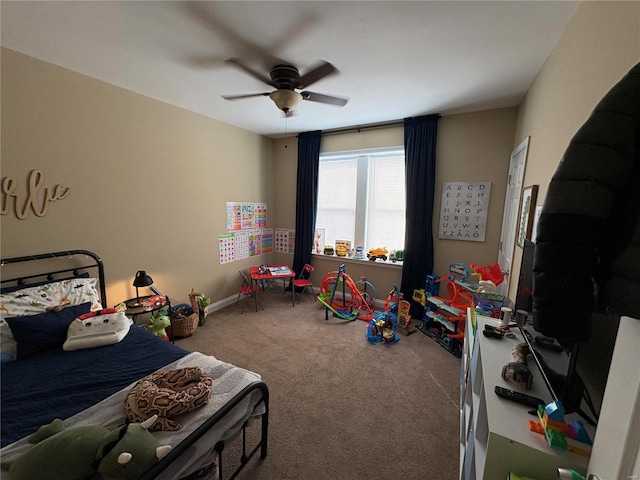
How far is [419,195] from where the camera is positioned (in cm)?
311

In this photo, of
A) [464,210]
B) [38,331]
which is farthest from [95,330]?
[464,210]

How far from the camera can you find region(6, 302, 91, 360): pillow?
1.57 m

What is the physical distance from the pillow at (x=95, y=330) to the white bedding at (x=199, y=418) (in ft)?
1.88

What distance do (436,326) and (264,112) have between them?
3.12 meters

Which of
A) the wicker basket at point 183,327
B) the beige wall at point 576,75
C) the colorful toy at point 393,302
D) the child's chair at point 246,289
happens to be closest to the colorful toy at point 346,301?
the colorful toy at point 393,302

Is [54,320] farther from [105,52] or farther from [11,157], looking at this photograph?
[105,52]

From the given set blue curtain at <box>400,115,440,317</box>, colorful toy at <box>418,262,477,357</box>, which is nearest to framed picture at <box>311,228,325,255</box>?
blue curtain at <box>400,115,440,317</box>

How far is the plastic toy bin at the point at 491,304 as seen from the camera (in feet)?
6.43

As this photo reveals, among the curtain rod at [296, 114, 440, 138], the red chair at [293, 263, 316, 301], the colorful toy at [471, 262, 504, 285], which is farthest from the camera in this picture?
the red chair at [293, 263, 316, 301]

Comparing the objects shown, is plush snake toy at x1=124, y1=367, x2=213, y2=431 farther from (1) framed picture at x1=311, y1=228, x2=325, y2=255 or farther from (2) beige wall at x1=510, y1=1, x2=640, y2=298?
(1) framed picture at x1=311, y1=228, x2=325, y2=255

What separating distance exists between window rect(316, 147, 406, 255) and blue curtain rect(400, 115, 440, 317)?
26 centimetres

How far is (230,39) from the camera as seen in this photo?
1.61m

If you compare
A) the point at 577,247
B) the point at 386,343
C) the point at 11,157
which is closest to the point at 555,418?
the point at 577,247

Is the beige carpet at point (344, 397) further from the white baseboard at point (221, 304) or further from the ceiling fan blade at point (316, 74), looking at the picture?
the ceiling fan blade at point (316, 74)
